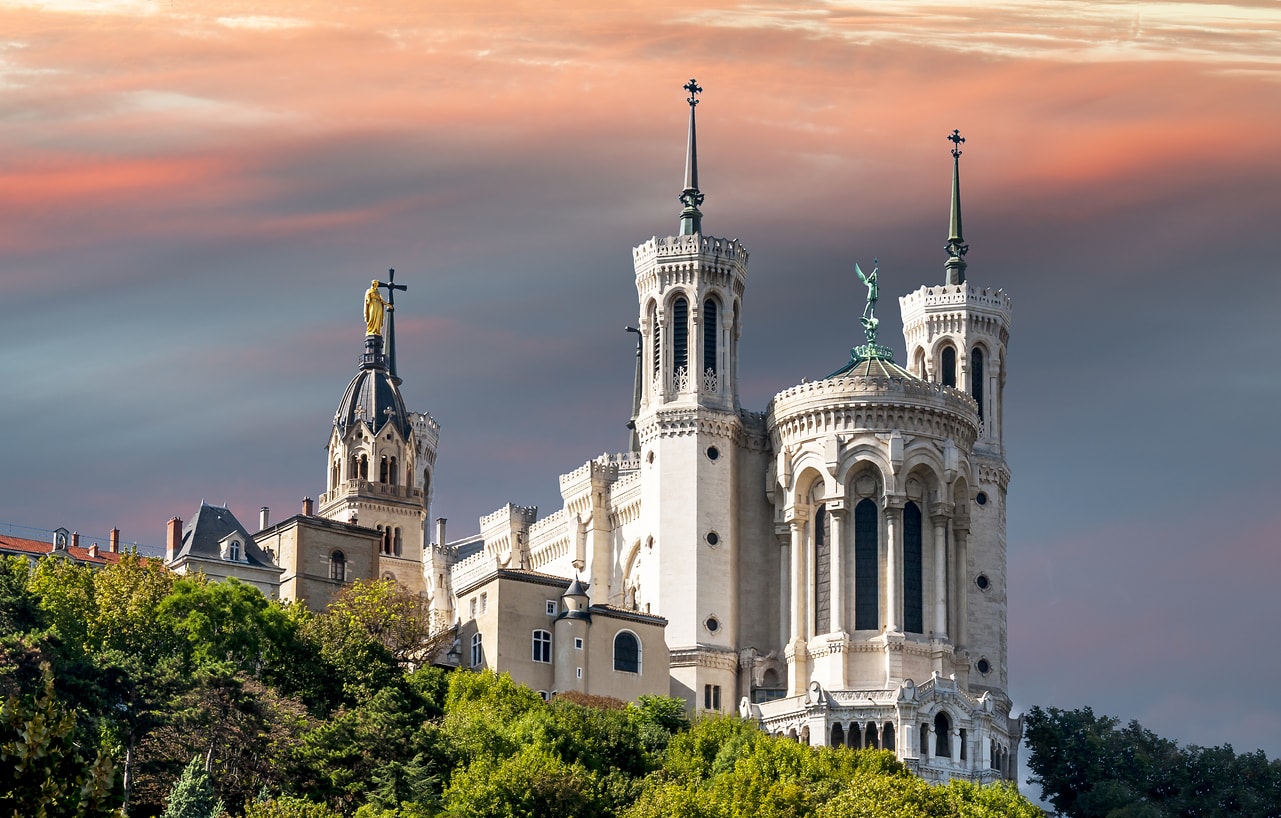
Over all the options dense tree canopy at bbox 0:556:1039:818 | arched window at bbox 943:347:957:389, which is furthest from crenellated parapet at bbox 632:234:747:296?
dense tree canopy at bbox 0:556:1039:818

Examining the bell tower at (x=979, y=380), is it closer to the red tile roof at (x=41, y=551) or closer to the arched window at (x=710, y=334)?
the arched window at (x=710, y=334)

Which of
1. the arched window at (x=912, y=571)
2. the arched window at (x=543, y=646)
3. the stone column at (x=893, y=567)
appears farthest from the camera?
the arched window at (x=912, y=571)

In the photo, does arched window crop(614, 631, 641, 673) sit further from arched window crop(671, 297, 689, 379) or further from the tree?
the tree

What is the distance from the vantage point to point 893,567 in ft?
377

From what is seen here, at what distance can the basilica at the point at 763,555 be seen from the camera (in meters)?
111

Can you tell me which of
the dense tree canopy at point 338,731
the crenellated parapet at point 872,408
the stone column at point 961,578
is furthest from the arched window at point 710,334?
the dense tree canopy at point 338,731

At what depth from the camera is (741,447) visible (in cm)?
12050

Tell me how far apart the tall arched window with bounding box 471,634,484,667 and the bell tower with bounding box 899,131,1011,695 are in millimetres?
24593

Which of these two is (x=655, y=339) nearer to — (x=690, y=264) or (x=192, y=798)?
(x=690, y=264)

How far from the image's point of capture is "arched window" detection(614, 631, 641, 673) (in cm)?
11150

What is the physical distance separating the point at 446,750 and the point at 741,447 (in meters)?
31.4

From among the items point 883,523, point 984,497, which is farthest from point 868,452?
point 984,497

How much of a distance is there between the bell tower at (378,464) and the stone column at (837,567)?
35.0 metres

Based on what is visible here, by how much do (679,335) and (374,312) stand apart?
3455 cm
